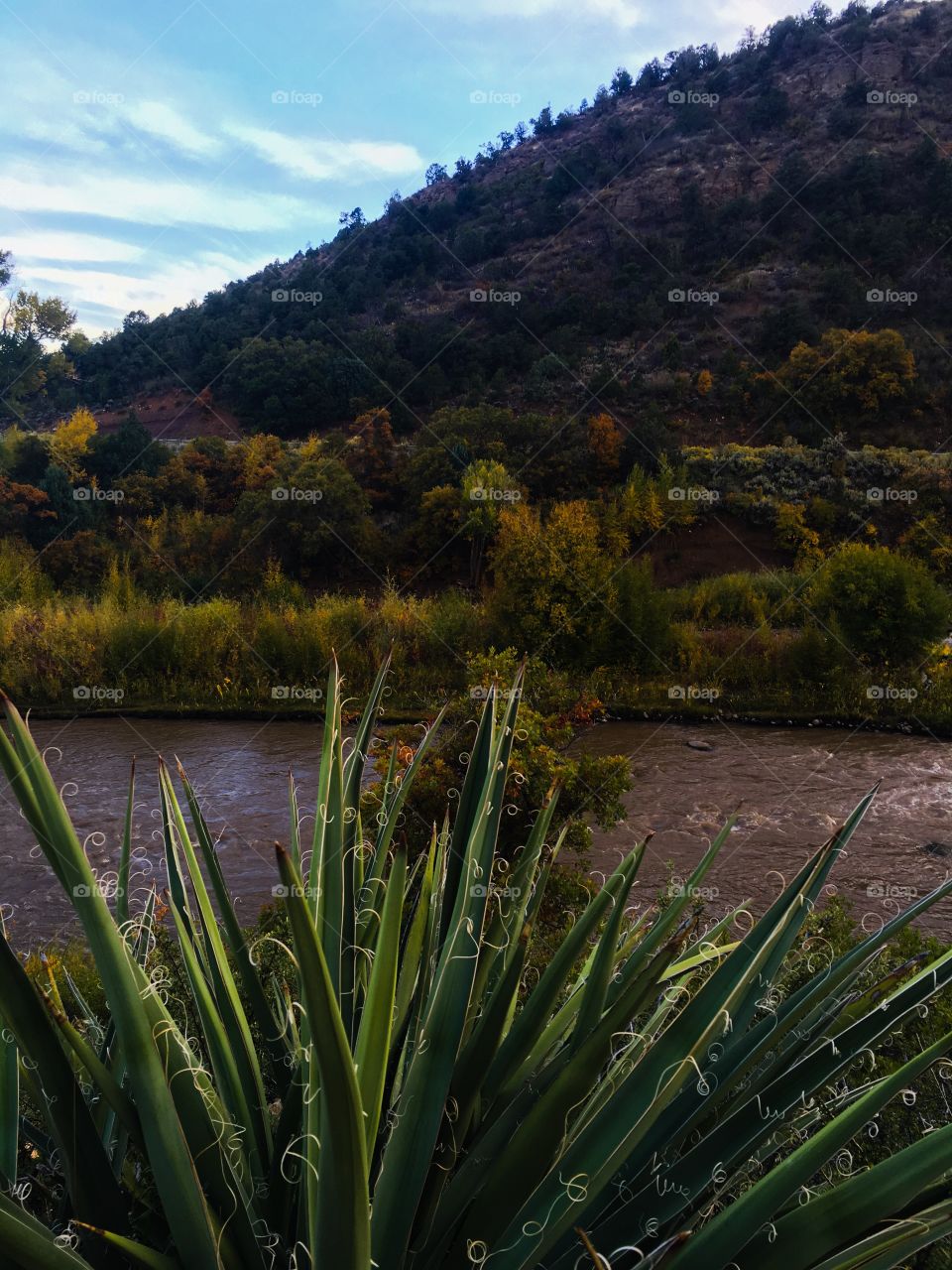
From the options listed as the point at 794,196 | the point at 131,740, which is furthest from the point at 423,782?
the point at 794,196

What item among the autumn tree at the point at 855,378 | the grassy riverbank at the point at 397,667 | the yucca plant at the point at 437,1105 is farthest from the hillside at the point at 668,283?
the yucca plant at the point at 437,1105

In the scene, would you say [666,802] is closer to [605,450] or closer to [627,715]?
[627,715]

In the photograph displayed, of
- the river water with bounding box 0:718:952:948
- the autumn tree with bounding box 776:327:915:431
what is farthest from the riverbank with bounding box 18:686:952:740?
the autumn tree with bounding box 776:327:915:431

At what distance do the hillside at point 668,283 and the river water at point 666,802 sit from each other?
45.5 feet

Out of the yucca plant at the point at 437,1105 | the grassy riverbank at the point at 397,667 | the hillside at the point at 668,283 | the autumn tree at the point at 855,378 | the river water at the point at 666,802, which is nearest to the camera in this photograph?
the yucca plant at the point at 437,1105

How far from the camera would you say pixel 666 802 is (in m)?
6.76

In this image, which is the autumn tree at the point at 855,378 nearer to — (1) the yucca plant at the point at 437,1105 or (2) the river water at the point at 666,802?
(2) the river water at the point at 666,802

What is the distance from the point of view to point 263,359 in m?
27.8

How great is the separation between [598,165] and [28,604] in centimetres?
4046

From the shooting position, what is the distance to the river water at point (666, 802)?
534cm

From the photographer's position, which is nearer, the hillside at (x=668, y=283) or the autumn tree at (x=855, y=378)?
the autumn tree at (x=855, y=378)

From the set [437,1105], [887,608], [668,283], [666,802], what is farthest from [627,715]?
[668,283]

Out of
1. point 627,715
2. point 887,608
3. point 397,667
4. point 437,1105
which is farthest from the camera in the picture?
point 397,667

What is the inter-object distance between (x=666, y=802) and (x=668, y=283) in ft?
103
